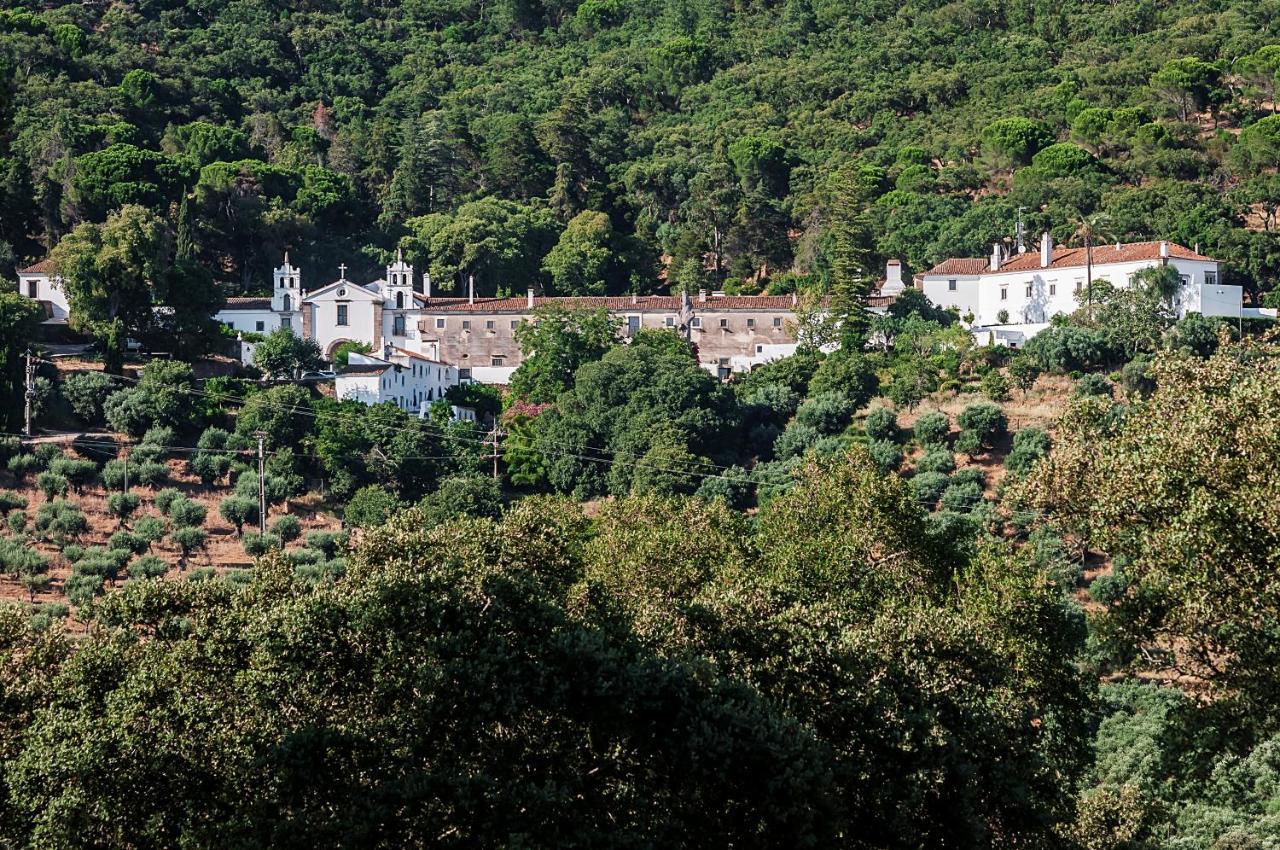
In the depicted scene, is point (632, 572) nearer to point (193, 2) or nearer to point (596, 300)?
point (596, 300)

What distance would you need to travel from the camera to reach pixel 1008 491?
1211 inches

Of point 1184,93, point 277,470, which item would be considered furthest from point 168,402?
point 1184,93

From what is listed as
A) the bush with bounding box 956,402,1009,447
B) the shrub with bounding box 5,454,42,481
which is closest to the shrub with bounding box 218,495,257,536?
the shrub with bounding box 5,454,42,481

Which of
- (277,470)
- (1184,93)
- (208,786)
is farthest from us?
(1184,93)

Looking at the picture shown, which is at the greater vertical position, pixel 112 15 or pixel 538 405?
pixel 112 15

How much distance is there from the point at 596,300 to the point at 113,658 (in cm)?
6547

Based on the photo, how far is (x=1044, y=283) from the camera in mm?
84062

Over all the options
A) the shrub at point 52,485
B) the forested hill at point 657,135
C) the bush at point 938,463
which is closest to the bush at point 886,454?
the bush at point 938,463

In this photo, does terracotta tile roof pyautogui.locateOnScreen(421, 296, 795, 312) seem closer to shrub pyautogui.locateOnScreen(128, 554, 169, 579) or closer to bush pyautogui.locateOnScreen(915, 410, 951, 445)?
bush pyautogui.locateOnScreen(915, 410, 951, 445)

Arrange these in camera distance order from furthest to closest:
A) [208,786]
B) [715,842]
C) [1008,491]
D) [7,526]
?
[7,526]
[1008,491]
[715,842]
[208,786]

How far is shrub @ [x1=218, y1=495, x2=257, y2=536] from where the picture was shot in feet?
225

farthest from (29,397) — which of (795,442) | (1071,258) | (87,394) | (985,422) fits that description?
(1071,258)

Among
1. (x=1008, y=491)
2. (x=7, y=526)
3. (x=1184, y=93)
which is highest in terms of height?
(x=1184, y=93)

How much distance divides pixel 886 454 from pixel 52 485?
1228 inches
